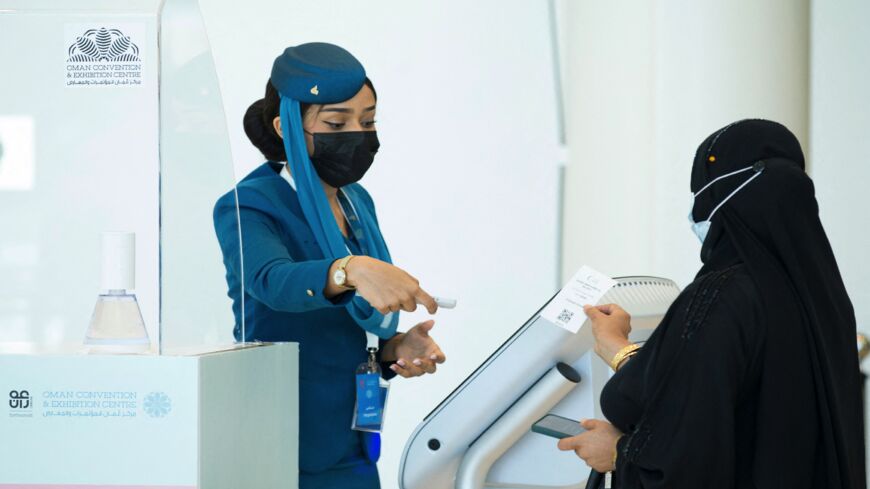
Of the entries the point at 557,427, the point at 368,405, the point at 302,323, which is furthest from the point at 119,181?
the point at 557,427

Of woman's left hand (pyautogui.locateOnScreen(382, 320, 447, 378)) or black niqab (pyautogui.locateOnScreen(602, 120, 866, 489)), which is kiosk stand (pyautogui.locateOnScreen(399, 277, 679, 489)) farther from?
black niqab (pyautogui.locateOnScreen(602, 120, 866, 489))

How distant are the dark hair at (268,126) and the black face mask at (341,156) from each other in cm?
9

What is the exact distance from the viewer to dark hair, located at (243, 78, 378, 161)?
2.10 meters

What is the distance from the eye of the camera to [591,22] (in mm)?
3971

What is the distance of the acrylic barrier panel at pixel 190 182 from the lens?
1.37 meters

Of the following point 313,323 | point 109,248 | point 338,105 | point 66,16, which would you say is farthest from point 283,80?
point 109,248

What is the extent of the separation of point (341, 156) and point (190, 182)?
25.6 inches

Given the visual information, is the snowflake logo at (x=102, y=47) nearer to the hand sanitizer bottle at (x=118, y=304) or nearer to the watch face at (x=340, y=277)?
the hand sanitizer bottle at (x=118, y=304)

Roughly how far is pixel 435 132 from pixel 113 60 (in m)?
2.57

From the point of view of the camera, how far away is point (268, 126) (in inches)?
83.0

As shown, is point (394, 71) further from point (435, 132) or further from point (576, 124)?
point (576, 124)

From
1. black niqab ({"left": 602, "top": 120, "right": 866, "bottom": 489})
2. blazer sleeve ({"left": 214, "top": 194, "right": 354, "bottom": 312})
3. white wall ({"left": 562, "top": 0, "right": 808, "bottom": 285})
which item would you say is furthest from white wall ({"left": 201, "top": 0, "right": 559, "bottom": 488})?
black niqab ({"left": 602, "top": 120, "right": 866, "bottom": 489})

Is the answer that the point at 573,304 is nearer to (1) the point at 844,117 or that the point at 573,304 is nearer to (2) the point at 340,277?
(2) the point at 340,277

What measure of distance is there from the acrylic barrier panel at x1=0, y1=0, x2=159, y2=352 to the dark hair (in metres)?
0.63
